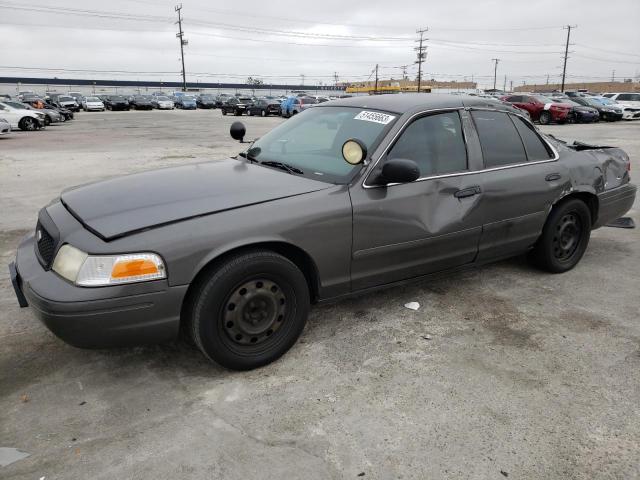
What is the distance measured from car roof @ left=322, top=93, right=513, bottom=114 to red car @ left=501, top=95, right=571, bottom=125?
23.2 m

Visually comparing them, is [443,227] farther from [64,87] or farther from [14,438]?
[64,87]

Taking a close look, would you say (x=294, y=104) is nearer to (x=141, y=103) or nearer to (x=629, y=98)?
(x=629, y=98)

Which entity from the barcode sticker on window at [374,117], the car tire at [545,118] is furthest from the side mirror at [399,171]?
the car tire at [545,118]

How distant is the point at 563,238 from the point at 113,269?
375 cm

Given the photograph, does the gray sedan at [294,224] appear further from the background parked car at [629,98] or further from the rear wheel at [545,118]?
the background parked car at [629,98]

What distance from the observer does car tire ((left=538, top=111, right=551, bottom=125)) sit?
24842mm

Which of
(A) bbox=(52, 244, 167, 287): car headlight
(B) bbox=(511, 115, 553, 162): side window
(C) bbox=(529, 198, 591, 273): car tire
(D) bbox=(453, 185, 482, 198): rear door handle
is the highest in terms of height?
(B) bbox=(511, 115, 553, 162): side window

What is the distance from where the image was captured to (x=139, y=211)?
8.79 ft

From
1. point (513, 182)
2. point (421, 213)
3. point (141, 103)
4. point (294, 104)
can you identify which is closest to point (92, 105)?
point (141, 103)

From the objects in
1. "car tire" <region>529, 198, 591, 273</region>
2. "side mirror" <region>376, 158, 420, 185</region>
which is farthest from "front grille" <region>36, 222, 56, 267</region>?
"car tire" <region>529, 198, 591, 273</region>

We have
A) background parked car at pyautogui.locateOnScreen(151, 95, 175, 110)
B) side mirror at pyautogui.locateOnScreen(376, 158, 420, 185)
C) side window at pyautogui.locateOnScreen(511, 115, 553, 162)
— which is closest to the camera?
side mirror at pyautogui.locateOnScreen(376, 158, 420, 185)

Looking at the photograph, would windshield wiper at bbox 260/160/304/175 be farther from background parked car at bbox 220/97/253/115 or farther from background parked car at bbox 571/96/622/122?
background parked car at bbox 220/97/253/115

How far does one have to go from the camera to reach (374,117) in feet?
11.5

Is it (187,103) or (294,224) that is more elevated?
(187,103)
